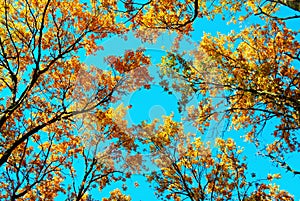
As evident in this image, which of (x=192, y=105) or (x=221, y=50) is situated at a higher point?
(x=221, y=50)

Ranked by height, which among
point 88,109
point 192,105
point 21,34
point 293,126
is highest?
point 21,34

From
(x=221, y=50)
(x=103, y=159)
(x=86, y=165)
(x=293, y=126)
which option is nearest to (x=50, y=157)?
(x=86, y=165)

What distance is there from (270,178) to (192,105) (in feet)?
18.6

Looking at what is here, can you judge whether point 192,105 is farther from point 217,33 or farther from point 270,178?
point 270,178

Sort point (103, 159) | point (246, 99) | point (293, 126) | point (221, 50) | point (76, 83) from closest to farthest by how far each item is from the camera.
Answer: point (293, 126), point (246, 99), point (221, 50), point (76, 83), point (103, 159)

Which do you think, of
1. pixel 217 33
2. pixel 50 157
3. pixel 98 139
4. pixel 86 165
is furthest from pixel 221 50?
pixel 50 157

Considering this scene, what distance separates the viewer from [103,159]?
405 inches

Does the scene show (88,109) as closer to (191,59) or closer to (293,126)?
(191,59)

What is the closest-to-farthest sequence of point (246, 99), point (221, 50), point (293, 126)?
point (293, 126) < point (246, 99) < point (221, 50)

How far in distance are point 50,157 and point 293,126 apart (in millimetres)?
8641

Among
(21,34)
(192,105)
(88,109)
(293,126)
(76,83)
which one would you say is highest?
(21,34)

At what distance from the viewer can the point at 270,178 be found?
10.6m

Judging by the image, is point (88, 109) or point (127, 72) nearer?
point (88, 109)

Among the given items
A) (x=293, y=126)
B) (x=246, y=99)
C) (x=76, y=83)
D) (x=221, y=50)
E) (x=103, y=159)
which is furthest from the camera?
(x=103, y=159)
